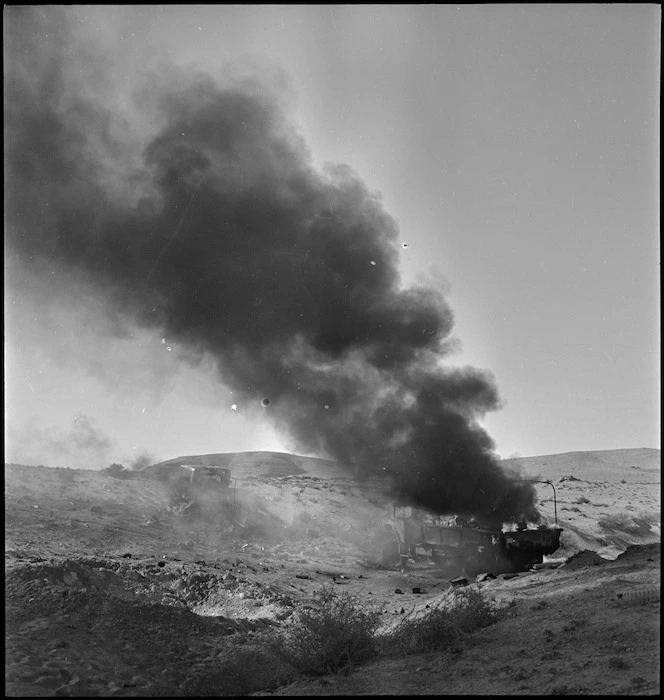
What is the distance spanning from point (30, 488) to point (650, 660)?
26.0 m

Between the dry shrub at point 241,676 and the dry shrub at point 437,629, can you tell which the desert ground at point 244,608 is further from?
the dry shrub at point 437,629

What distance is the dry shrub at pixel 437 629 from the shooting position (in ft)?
28.7

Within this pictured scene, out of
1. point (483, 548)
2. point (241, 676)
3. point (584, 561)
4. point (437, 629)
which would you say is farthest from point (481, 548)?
point (241, 676)

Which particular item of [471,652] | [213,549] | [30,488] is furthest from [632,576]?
[30,488]

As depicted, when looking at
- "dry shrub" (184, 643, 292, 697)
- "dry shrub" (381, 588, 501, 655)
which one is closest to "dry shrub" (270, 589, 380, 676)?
"dry shrub" (184, 643, 292, 697)

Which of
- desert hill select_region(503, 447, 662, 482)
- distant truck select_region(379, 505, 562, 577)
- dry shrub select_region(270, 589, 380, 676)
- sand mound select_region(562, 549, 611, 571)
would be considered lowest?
desert hill select_region(503, 447, 662, 482)

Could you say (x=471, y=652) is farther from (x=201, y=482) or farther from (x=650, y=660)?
(x=201, y=482)

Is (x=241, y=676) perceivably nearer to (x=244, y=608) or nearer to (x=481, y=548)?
(x=244, y=608)

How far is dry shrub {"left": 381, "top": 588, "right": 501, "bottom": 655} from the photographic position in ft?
28.7

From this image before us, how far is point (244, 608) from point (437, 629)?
5.14m

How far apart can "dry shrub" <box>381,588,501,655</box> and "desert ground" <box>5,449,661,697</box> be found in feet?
0.61

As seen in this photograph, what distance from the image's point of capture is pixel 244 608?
12578mm

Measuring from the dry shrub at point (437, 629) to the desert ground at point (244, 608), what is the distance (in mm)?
187

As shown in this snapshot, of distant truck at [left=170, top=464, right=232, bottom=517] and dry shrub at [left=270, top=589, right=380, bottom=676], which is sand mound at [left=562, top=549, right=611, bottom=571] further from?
distant truck at [left=170, top=464, right=232, bottom=517]
